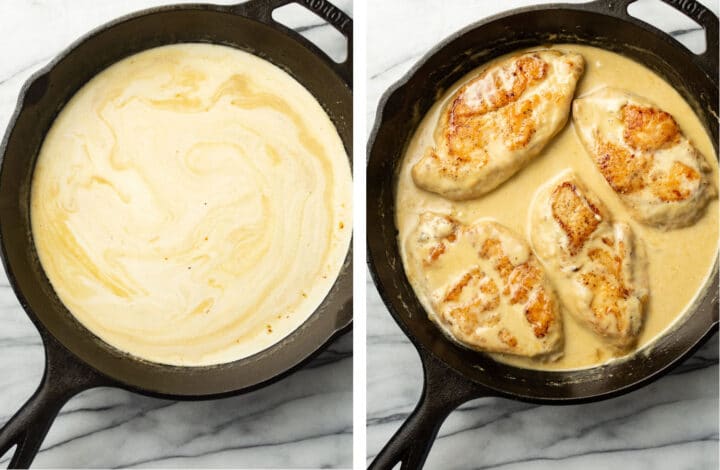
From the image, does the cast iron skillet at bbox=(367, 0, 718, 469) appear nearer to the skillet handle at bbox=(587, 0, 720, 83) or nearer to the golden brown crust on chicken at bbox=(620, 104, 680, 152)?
the skillet handle at bbox=(587, 0, 720, 83)

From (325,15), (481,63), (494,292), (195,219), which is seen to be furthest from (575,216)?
(195,219)

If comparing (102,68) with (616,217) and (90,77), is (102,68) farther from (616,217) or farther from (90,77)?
(616,217)

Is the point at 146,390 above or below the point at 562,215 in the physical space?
below

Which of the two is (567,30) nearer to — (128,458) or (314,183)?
(314,183)

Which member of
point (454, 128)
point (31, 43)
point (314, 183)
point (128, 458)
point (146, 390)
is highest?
point (31, 43)

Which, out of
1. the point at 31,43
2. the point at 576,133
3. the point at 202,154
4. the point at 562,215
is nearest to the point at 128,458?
the point at 202,154

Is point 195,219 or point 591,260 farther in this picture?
point 195,219

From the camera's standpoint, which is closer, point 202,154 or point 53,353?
point 53,353
